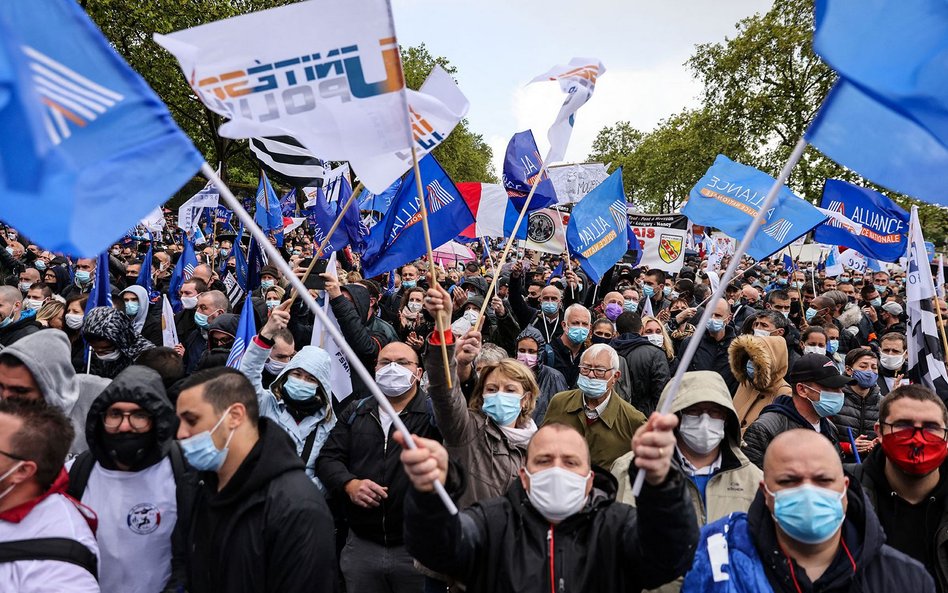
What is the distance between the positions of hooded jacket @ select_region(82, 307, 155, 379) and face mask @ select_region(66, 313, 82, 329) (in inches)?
54.9

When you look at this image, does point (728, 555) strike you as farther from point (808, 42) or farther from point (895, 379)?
point (808, 42)

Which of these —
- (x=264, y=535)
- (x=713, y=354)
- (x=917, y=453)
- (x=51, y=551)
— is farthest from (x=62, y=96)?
(x=713, y=354)

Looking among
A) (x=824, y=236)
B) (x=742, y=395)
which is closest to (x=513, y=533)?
(x=742, y=395)

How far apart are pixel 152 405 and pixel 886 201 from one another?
8742mm

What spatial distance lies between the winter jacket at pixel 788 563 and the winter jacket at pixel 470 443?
1059 mm

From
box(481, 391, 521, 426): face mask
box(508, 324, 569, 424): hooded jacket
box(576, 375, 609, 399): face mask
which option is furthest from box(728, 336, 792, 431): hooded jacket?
box(481, 391, 521, 426): face mask

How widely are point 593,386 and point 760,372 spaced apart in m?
1.45

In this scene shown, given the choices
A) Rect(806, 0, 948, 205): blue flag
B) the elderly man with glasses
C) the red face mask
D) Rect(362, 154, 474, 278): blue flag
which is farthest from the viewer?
Rect(362, 154, 474, 278): blue flag

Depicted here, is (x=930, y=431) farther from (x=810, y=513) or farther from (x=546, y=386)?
(x=546, y=386)

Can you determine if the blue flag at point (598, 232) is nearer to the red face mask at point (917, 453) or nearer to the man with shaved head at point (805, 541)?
the red face mask at point (917, 453)

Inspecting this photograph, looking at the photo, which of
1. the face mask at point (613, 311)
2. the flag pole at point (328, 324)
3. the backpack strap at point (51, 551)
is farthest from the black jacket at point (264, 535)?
the face mask at point (613, 311)

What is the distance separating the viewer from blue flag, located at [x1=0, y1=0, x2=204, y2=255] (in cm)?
194

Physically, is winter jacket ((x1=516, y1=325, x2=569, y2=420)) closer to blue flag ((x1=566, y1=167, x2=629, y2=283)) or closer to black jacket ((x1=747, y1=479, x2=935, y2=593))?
blue flag ((x1=566, y1=167, x2=629, y2=283))

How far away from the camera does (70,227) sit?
196 cm
